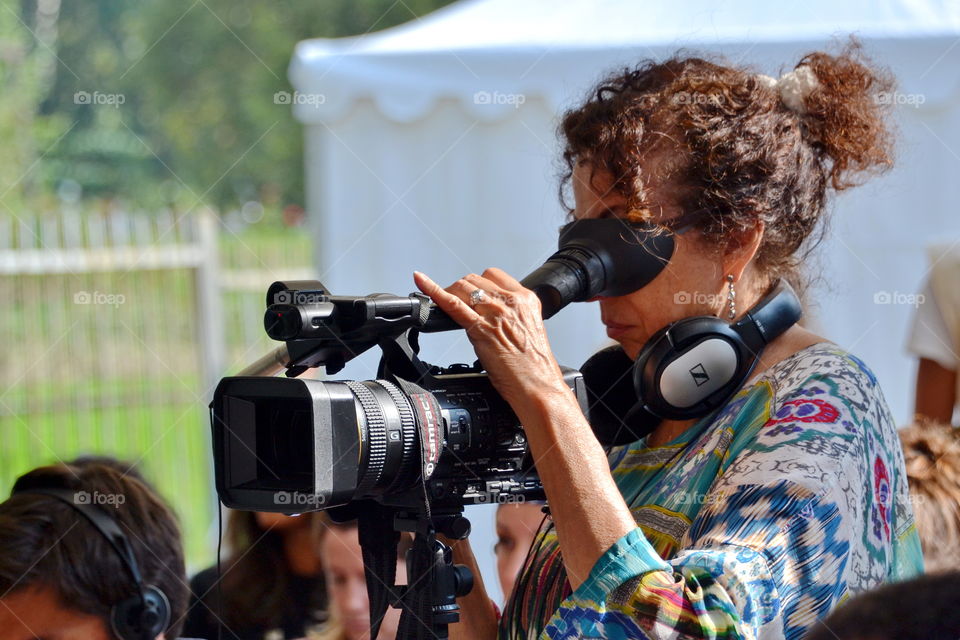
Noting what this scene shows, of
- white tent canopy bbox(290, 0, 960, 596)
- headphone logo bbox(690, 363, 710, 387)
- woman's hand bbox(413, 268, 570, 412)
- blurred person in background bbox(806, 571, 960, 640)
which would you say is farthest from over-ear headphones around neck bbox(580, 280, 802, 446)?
white tent canopy bbox(290, 0, 960, 596)

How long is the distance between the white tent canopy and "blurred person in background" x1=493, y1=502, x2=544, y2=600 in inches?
18.1

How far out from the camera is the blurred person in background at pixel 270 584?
192cm

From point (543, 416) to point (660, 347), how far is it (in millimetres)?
201

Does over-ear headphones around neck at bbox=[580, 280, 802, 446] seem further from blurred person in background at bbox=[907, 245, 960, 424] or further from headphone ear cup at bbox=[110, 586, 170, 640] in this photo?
blurred person in background at bbox=[907, 245, 960, 424]

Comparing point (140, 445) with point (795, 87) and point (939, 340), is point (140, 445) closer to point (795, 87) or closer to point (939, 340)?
point (939, 340)

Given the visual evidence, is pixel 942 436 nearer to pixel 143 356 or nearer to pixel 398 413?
pixel 398 413

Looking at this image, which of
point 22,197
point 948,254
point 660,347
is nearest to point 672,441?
point 660,347

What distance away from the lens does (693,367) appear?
1.22 meters

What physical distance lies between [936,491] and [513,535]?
76cm

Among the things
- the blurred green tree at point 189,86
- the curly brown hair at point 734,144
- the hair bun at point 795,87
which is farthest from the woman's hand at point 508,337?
the blurred green tree at point 189,86

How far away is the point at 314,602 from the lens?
1.94m

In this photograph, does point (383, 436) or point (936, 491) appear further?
point (936, 491)

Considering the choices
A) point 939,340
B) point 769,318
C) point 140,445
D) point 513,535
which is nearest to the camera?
point 769,318

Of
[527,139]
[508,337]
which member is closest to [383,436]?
[508,337]
